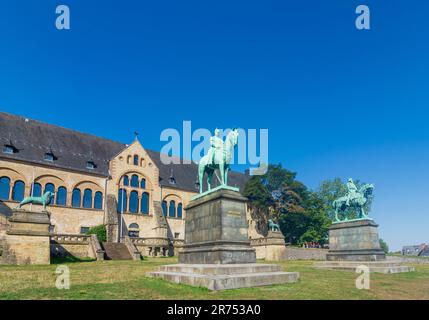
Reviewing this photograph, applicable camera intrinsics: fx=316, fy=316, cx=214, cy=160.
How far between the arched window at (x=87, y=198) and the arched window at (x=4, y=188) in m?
8.27

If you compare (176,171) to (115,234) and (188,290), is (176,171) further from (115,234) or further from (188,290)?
(188,290)

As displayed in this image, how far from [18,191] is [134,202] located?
1430 centimetres

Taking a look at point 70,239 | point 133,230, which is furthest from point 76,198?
point 70,239

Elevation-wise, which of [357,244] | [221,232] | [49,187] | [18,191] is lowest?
[357,244]

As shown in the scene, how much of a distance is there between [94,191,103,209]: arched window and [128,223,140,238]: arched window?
15.9 feet

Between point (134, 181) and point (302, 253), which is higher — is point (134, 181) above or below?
above

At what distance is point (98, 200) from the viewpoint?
40.7 meters

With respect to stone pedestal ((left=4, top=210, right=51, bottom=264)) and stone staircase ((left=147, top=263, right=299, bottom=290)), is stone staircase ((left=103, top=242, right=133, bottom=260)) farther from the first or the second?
stone staircase ((left=147, top=263, right=299, bottom=290))

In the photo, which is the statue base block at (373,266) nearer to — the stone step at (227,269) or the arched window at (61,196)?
the stone step at (227,269)

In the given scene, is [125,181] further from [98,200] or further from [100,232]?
[100,232]

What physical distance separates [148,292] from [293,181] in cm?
4669

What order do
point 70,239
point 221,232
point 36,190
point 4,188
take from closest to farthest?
1. point 221,232
2. point 70,239
3. point 4,188
4. point 36,190

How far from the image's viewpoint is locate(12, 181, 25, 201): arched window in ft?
112

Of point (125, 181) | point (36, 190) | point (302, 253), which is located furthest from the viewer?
point (125, 181)
